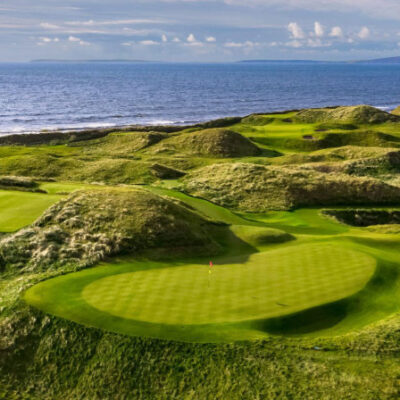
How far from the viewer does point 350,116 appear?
100 m

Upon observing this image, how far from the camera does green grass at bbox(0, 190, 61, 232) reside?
2868cm

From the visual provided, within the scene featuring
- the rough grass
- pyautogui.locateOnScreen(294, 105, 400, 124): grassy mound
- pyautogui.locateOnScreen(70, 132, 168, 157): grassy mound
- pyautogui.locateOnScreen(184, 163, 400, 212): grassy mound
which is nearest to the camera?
the rough grass

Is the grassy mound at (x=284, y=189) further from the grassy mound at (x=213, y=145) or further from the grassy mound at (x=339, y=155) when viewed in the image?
the grassy mound at (x=213, y=145)

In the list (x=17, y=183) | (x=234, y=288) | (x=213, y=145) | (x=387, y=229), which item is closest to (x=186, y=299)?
(x=234, y=288)

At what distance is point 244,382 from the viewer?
16016 mm

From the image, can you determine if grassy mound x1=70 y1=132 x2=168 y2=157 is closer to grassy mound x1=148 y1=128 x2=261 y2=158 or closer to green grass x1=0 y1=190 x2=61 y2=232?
grassy mound x1=148 y1=128 x2=261 y2=158

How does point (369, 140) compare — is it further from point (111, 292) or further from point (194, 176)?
point (111, 292)

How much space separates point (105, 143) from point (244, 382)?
220ft

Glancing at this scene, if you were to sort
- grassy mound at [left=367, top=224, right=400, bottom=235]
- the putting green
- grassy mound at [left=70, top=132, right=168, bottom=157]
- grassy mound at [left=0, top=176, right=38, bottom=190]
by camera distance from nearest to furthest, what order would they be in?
the putting green, grassy mound at [left=367, top=224, right=400, bottom=235], grassy mound at [left=0, top=176, right=38, bottom=190], grassy mound at [left=70, top=132, right=168, bottom=157]

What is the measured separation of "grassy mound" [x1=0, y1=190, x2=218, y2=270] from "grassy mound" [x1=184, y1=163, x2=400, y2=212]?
1599cm

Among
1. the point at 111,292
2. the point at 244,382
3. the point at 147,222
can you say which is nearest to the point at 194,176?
the point at 147,222

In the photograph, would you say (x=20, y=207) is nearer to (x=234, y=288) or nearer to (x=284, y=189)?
(x=234, y=288)

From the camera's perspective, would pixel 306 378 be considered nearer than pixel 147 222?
Yes

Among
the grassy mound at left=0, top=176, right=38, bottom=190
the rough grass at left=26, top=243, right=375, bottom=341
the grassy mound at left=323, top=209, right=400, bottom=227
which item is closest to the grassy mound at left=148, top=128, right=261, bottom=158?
the grassy mound at left=323, top=209, right=400, bottom=227
